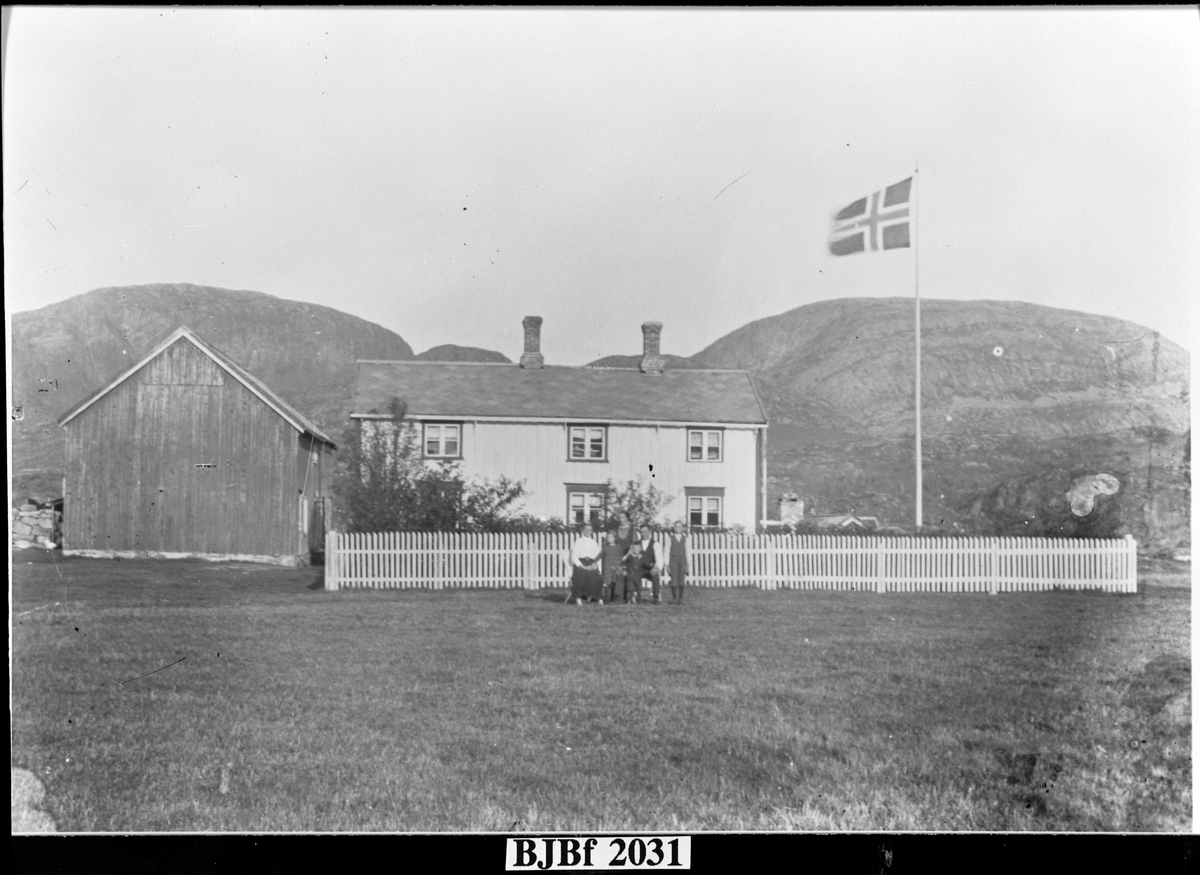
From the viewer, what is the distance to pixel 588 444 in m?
5.24

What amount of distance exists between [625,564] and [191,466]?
2.33m

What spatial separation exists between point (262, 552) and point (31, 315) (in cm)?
165

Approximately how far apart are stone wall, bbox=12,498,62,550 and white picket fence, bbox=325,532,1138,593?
4.48 ft

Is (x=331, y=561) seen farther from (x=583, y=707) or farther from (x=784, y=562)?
(x=784, y=562)

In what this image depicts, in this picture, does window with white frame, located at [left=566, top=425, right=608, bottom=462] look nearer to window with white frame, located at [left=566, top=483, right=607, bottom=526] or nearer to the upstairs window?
window with white frame, located at [left=566, top=483, right=607, bottom=526]

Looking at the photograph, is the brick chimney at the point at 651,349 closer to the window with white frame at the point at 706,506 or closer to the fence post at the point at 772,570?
the window with white frame at the point at 706,506

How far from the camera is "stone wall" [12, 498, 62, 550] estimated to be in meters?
5.07

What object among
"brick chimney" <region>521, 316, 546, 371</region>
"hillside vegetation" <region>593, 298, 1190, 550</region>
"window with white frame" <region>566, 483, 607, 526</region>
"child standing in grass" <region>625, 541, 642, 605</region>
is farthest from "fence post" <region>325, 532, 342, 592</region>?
"hillside vegetation" <region>593, 298, 1190, 550</region>

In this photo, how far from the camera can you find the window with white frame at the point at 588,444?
17.2ft

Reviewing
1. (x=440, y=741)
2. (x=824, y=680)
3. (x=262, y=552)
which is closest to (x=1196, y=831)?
(x=824, y=680)

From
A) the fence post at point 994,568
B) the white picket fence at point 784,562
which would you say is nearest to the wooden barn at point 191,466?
the white picket fence at point 784,562

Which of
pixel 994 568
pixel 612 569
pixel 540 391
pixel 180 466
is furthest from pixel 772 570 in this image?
pixel 180 466
